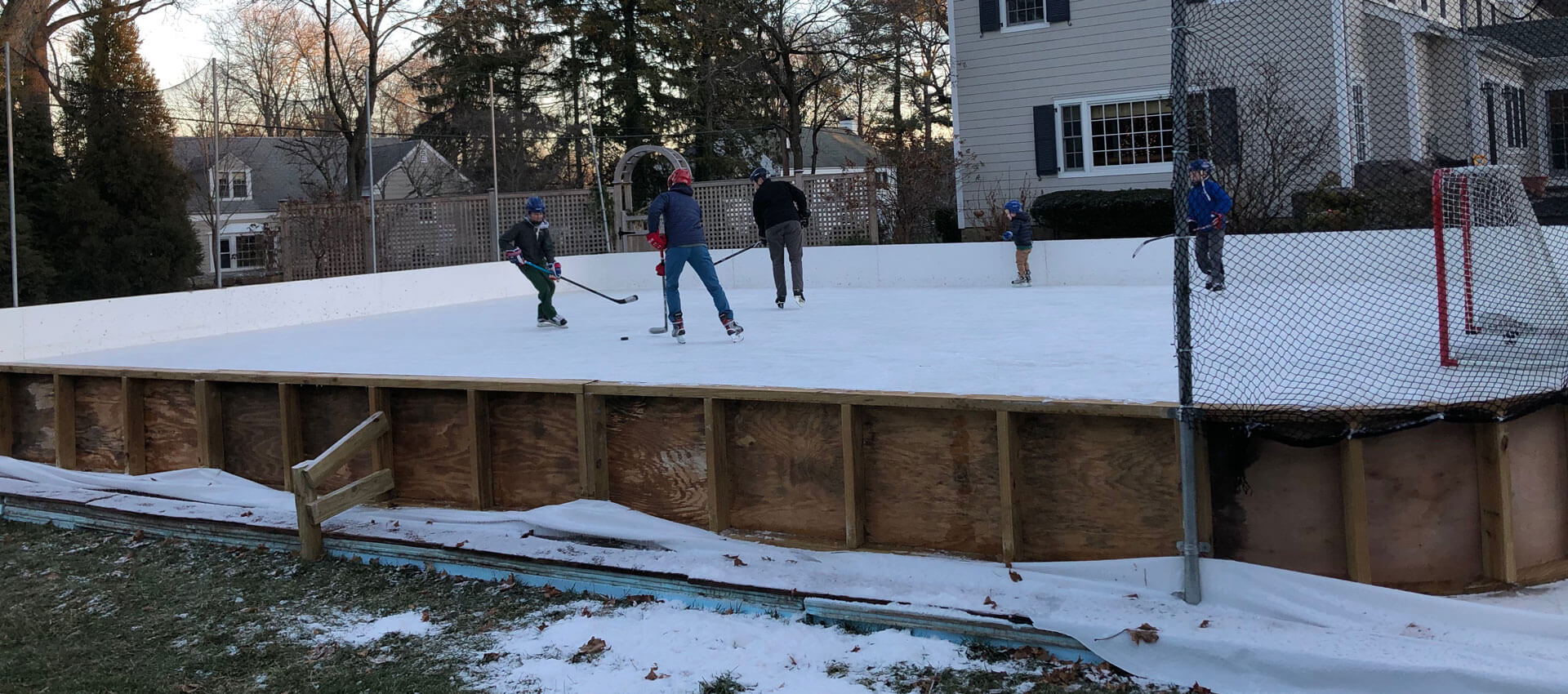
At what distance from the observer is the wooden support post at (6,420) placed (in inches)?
362

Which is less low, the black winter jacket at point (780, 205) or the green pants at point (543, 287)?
the black winter jacket at point (780, 205)

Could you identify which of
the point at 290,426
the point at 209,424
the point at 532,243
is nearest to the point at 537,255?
the point at 532,243

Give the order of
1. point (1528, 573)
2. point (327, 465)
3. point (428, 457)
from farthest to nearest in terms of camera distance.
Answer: point (428, 457)
point (327, 465)
point (1528, 573)

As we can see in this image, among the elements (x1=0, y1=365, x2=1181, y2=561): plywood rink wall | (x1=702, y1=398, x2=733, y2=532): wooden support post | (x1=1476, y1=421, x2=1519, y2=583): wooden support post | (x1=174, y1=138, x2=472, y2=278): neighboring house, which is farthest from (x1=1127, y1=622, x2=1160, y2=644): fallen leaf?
(x1=174, y1=138, x2=472, y2=278): neighboring house

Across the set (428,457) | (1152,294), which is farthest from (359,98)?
(428,457)

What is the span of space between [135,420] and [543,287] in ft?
17.8

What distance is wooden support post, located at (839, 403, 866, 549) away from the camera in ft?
18.5

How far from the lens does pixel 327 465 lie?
6.62m

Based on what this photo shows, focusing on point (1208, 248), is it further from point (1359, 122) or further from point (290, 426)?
point (290, 426)

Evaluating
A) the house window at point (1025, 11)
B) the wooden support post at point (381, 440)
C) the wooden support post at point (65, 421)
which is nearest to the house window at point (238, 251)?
the house window at point (1025, 11)

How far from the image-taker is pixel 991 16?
2267 centimetres

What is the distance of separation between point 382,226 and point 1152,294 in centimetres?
1626

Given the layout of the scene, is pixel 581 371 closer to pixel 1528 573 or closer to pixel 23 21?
pixel 1528 573

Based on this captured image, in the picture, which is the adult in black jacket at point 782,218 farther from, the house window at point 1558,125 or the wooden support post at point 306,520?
the house window at point 1558,125
